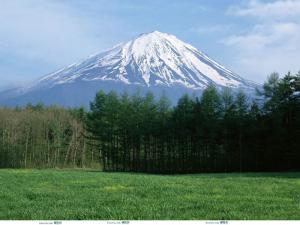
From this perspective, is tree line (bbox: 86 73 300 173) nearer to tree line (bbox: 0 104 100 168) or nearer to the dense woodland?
the dense woodland

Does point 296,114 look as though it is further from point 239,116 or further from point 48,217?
point 48,217

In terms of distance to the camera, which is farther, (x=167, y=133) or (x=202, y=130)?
(x=167, y=133)

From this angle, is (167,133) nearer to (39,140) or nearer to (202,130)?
(202,130)

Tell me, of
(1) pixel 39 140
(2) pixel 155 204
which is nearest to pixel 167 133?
(1) pixel 39 140

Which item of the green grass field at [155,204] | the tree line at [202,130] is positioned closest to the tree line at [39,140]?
the tree line at [202,130]

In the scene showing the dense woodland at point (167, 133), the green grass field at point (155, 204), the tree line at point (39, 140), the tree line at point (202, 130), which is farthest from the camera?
the tree line at point (39, 140)

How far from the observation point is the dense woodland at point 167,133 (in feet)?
220

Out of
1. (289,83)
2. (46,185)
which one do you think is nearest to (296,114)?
(289,83)

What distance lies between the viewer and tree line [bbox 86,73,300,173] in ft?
218

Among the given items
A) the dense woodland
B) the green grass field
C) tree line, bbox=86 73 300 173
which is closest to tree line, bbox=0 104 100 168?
the dense woodland

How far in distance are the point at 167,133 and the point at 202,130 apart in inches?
250

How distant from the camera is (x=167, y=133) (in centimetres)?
7650

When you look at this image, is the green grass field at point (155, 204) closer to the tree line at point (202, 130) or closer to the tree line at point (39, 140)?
the tree line at point (202, 130)

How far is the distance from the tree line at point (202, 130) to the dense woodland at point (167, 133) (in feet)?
0.40
